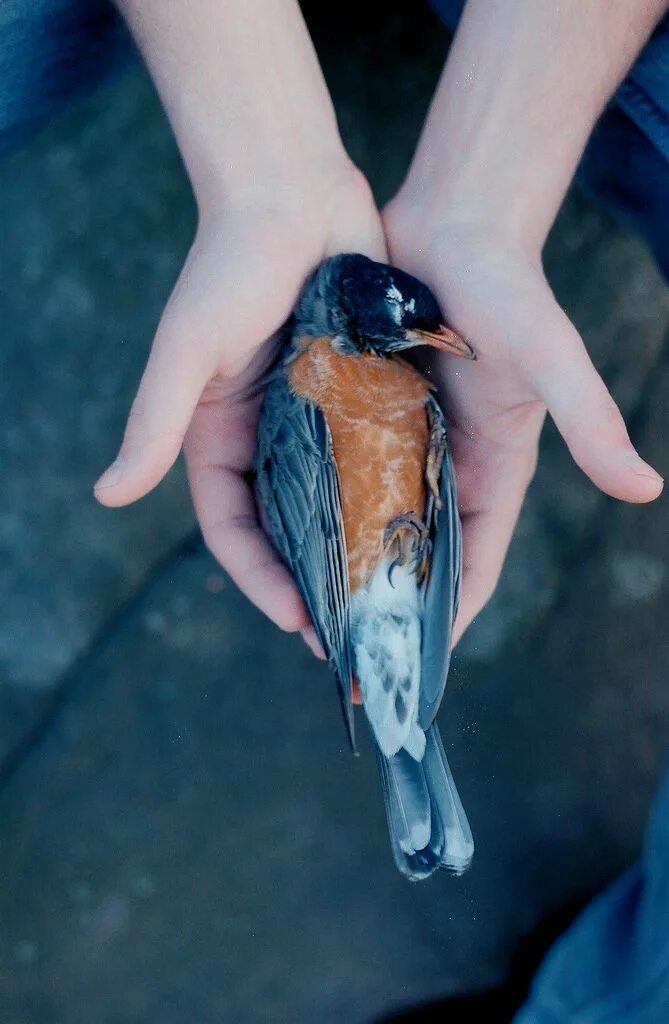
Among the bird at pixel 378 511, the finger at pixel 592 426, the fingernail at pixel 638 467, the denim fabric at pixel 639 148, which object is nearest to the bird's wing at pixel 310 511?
the bird at pixel 378 511

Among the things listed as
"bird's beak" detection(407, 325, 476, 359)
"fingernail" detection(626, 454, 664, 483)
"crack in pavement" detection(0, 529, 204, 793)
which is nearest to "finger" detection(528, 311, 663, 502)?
"fingernail" detection(626, 454, 664, 483)

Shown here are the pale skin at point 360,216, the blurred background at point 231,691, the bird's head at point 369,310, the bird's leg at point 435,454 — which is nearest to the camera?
the pale skin at point 360,216

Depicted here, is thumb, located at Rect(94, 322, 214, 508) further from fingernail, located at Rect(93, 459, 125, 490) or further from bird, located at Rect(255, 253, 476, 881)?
bird, located at Rect(255, 253, 476, 881)

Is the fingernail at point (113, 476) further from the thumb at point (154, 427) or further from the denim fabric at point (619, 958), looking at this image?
the denim fabric at point (619, 958)

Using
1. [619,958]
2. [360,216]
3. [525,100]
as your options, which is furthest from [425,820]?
[525,100]

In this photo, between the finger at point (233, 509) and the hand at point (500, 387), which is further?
the finger at point (233, 509)
